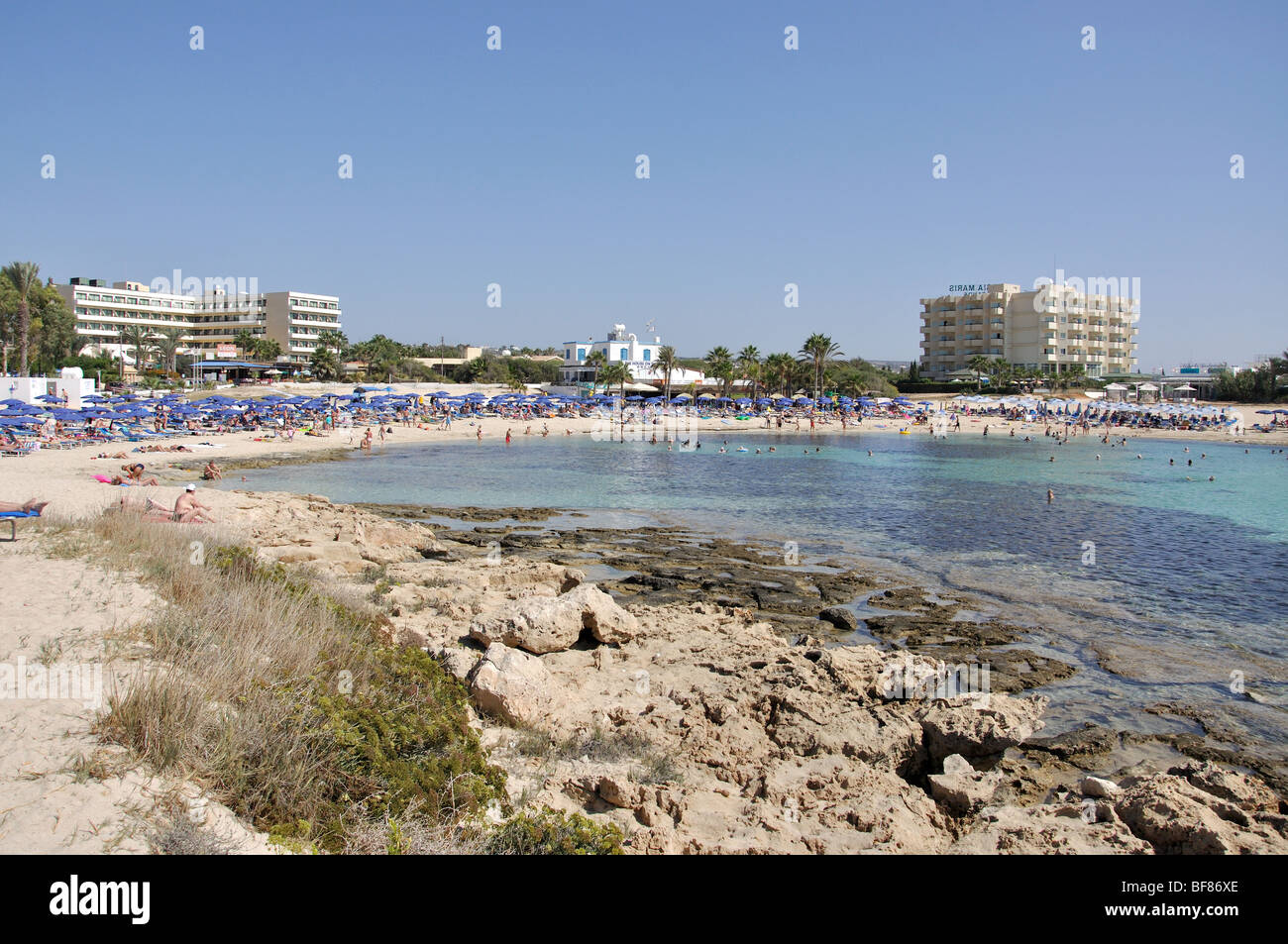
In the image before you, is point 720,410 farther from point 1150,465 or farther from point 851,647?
point 851,647

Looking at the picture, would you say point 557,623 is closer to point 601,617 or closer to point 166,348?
point 601,617

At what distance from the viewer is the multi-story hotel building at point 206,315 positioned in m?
84.1

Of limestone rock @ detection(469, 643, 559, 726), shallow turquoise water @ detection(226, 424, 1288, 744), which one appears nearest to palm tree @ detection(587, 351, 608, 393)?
shallow turquoise water @ detection(226, 424, 1288, 744)

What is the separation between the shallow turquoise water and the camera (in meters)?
12.3

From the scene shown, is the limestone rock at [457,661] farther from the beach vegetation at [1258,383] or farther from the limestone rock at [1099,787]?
the beach vegetation at [1258,383]

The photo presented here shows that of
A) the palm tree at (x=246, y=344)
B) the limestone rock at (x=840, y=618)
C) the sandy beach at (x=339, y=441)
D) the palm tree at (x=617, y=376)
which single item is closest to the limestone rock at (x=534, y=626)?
the limestone rock at (x=840, y=618)

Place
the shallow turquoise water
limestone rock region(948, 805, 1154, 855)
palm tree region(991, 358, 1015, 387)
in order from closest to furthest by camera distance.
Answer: limestone rock region(948, 805, 1154, 855) < the shallow turquoise water < palm tree region(991, 358, 1015, 387)

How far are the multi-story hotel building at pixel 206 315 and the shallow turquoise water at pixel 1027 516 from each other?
49.8m

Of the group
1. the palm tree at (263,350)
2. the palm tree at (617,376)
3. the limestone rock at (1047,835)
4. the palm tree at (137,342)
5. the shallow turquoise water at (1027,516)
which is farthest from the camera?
the palm tree at (617,376)

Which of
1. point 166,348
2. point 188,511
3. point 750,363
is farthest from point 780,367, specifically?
point 188,511

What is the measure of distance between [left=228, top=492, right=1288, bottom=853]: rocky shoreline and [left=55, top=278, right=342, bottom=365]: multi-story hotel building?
257 ft

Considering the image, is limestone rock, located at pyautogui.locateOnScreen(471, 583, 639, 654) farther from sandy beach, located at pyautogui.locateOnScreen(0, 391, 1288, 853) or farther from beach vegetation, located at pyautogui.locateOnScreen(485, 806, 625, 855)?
beach vegetation, located at pyautogui.locateOnScreen(485, 806, 625, 855)

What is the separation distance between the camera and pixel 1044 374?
9838 centimetres
